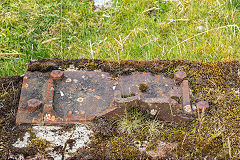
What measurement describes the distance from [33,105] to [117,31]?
7.22 feet

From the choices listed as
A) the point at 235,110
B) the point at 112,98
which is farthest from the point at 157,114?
the point at 235,110

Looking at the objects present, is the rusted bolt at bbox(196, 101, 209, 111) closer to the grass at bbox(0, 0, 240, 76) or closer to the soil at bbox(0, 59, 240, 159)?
the soil at bbox(0, 59, 240, 159)

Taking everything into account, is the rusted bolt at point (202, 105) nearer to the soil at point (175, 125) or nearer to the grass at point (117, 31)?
the soil at point (175, 125)

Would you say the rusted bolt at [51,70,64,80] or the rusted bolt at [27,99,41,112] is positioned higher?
the rusted bolt at [51,70,64,80]

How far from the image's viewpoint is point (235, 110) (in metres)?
2.37

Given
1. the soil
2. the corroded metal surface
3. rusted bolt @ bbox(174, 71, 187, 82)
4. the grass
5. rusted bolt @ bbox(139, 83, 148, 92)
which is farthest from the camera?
the grass

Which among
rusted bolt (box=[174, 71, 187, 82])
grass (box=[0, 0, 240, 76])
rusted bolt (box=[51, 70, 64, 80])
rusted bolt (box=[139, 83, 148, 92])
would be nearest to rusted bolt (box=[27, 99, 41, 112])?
rusted bolt (box=[51, 70, 64, 80])

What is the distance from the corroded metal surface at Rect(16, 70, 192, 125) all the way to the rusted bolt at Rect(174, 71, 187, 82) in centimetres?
2

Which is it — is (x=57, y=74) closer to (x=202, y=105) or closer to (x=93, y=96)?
(x=93, y=96)

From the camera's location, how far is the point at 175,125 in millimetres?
2287

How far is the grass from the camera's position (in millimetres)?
3764

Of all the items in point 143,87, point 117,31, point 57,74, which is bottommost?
point 143,87

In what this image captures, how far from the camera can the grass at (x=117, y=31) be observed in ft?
12.3

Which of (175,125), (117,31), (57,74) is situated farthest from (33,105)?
(117,31)
